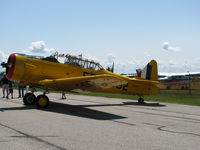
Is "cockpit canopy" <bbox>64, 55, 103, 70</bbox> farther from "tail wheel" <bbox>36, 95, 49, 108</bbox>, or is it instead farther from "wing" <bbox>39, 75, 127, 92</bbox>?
"tail wheel" <bbox>36, 95, 49, 108</bbox>

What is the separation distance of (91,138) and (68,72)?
25.8ft

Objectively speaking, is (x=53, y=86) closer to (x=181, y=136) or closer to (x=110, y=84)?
(x=110, y=84)

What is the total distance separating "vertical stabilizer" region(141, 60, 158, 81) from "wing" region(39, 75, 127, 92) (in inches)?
200

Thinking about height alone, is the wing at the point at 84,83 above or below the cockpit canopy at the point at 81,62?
below

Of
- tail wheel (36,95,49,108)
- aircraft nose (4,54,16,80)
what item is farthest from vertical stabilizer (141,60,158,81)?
aircraft nose (4,54,16,80)

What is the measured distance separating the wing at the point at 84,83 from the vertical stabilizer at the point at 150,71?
5.08m

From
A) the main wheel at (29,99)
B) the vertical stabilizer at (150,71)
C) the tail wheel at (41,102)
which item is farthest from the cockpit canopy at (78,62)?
the vertical stabilizer at (150,71)

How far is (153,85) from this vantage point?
15992 millimetres

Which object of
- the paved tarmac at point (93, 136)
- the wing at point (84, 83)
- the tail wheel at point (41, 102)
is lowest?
the paved tarmac at point (93, 136)

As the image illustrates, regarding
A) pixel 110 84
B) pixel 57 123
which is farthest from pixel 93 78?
pixel 57 123

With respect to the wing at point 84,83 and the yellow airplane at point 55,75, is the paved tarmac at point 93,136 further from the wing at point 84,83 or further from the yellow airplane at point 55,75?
the yellow airplane at point 55,75

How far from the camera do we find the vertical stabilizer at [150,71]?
16672mm

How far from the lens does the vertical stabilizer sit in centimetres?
1667

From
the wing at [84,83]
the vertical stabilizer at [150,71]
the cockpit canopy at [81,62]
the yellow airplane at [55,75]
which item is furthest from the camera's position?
the vertical stabilizer at [150,71]
